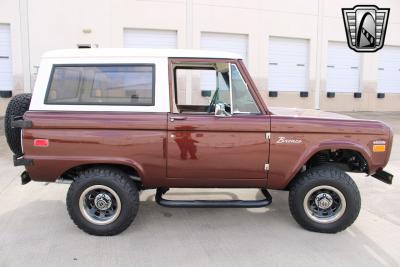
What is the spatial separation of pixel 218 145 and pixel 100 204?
4.67 feet

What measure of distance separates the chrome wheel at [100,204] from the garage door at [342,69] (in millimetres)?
15806

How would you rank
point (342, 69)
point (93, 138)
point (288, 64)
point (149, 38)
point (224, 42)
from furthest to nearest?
point (342, 69)
point (288, 64)
point (224, 42)
point (149, 38)
point (93, 138)

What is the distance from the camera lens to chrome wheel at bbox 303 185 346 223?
416 centimetres

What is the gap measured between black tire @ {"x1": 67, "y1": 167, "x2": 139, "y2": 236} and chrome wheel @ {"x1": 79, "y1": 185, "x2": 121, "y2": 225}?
3 cm

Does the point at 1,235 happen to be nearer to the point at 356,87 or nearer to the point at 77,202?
the point at 77,202

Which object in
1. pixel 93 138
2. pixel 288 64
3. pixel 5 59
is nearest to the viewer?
pixel 93 138

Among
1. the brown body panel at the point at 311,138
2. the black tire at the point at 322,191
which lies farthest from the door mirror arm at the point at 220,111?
the black tire at the point at 322,191

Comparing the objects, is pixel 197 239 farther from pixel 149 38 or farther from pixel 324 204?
pixel 149 38

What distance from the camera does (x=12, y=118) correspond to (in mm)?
4074

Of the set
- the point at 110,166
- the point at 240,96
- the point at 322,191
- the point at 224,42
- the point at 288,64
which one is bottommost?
the point at 322,191

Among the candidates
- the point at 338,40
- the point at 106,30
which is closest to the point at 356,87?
the point at 338,40

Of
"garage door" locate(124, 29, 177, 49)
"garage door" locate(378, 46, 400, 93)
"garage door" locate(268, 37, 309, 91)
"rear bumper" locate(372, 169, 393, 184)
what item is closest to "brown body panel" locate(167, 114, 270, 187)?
"rear bumper" locate(372, 169, 393, 184)

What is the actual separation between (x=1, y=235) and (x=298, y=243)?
3159 millimetres

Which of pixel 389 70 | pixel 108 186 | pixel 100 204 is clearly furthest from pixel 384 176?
pixel 389 70
